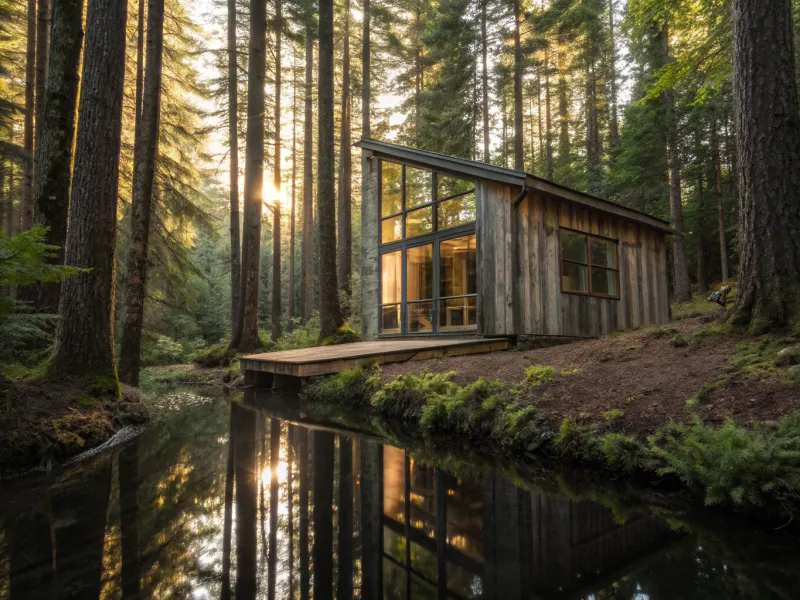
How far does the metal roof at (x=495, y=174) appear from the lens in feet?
31.5

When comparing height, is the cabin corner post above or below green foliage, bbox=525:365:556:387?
above

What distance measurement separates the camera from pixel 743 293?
5.79 metres

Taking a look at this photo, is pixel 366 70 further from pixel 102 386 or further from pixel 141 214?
pixel 102 386

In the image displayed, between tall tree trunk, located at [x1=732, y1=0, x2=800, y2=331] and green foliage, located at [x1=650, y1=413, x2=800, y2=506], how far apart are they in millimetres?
2817

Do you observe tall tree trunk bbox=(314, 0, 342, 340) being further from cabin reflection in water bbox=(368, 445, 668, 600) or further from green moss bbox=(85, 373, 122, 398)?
cabin reflection in water bbox=(368, 445, 668, 600)

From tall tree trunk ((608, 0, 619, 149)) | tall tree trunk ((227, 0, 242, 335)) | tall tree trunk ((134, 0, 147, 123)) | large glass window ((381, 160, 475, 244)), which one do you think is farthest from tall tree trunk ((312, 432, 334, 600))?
tall tree trunk ((608, 0, 619, 149))

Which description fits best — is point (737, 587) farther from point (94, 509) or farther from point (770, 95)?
point (770, 95)

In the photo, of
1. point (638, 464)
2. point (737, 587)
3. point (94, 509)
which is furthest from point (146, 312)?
point (737, 587)

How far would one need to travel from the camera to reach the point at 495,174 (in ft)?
32.2

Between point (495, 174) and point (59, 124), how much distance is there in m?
7.65

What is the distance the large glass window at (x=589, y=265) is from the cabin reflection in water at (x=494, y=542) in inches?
321

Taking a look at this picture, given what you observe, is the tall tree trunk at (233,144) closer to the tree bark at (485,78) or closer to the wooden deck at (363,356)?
the wooden deck at (363,356)

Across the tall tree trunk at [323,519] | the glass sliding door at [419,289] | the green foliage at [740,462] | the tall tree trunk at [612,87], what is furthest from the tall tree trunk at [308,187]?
the green foliage at [740,462]

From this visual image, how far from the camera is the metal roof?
960 centimetres
